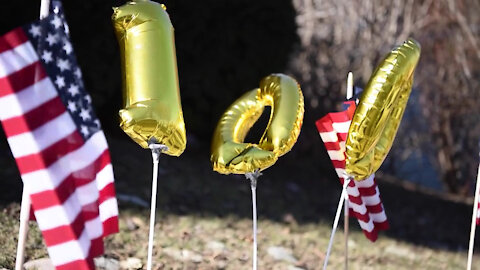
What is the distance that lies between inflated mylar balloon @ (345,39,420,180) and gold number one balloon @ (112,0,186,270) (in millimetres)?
750

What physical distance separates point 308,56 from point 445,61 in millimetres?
1844

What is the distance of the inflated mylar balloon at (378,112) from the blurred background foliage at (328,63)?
10.3 ft

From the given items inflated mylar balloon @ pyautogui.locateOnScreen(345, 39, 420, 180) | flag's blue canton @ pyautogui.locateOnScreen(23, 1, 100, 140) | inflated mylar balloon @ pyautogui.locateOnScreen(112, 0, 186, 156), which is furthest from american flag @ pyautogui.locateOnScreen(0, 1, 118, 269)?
inflated mylar balloon @ pyautogui.locateOnScreen(345, 39, 420, 180)

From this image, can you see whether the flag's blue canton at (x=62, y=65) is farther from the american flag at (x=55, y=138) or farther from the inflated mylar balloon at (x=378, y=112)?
the inflated mylar balloon at (x=378, y=112)

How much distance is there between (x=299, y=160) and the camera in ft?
25.1

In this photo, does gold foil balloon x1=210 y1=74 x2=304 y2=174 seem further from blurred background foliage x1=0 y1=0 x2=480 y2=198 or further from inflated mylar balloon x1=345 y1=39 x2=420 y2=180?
blurred background foliage x1=0 y1=0 x2=480 y2=198

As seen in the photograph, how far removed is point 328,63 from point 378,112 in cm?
570

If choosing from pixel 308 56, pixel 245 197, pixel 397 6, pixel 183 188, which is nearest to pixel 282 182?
pixel 245 197

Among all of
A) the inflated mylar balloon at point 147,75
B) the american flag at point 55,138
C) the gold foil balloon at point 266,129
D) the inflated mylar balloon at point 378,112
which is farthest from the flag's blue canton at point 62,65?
the inflated mylar balloon at point 378,112

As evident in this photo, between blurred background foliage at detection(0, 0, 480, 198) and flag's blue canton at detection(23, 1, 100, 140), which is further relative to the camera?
blurred background foliage at detection(0, 0, 480, 198)

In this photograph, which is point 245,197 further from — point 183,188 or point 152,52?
point 152,52

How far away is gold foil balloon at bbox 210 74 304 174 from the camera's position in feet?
8.66

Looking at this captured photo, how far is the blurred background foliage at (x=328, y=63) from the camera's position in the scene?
5945mm

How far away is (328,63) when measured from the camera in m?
8.29
